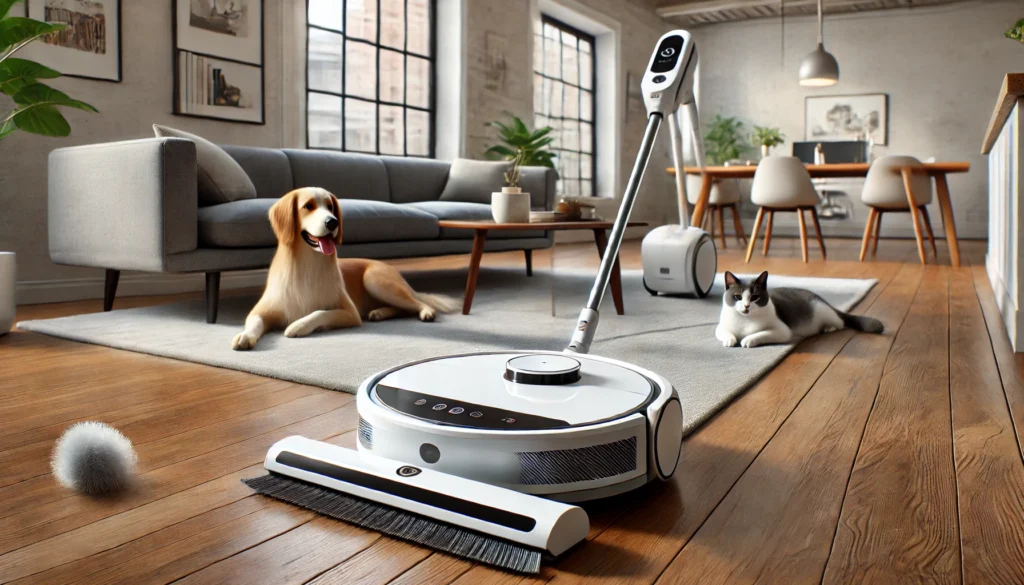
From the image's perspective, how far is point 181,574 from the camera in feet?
2.86

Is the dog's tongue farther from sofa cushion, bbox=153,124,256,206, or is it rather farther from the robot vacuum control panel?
the robot vacuum control panel

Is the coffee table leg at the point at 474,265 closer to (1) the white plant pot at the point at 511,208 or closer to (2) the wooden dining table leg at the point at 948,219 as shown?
(1) the white plant pot at the point at 511,208

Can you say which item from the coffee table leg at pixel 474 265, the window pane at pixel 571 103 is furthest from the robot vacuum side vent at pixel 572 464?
the window pane at pixel 571 103

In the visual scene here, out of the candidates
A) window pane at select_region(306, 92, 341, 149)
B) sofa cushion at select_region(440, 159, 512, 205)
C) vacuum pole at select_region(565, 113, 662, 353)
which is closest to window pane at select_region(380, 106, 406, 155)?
window pane at select_region(306, 92, 341, 149)

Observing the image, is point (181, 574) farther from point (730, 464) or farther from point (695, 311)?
point (695, 311)

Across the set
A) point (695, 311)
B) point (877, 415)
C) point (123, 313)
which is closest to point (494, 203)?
point (695, 311)

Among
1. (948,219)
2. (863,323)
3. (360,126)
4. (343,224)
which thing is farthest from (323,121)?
(948,219)

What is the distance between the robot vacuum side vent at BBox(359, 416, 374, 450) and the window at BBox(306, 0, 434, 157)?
13.7 ft

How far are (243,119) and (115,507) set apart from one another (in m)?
3.65

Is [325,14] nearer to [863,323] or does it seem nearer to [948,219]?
[863,323]

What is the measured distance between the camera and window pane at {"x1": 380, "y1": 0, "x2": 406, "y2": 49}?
19.5 ft

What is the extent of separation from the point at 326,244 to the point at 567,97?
650cm

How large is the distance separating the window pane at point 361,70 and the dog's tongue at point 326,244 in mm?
3480

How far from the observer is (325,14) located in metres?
5.39
